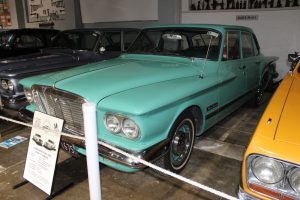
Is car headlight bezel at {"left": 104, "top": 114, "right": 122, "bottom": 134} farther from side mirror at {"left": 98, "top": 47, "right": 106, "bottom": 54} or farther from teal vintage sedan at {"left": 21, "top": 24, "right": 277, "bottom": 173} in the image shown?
side mirror at {"left": 98, "top": 47, "right": 106, "bottom": 54}

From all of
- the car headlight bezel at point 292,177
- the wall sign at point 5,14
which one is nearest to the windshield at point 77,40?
the car headlight bezel at point 292,177

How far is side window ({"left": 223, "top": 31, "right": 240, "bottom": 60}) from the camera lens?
395 cm

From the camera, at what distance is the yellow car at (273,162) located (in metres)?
1.74

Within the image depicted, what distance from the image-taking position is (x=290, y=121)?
2082 mm

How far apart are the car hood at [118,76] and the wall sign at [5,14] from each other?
12.9 meters

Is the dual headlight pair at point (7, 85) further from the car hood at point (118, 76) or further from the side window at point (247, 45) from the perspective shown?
the side window at point (247, 45)

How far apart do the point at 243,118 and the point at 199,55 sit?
200 cm

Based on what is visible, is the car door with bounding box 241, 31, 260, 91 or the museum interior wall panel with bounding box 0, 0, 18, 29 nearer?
the car door with bounding box 241, 31, 260, 91

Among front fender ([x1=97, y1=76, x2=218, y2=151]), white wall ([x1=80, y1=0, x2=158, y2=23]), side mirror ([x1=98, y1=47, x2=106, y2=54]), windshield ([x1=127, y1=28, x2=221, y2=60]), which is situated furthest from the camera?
white wall ([x1=80, y1=0, x2=158, y2=23])

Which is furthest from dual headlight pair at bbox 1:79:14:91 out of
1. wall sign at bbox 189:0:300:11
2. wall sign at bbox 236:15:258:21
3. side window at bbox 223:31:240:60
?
wall sign at bbox 236:15:258:21

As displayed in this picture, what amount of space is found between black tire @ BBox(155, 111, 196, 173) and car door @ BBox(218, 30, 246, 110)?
0.81 metres

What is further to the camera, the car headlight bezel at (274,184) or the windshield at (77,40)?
the windshield at (77,40)

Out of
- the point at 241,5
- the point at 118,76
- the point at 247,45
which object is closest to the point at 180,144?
the point at 118,76

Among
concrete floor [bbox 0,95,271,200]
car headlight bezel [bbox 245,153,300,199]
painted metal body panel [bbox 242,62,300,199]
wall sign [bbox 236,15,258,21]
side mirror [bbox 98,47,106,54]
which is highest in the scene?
wall sign [bbox 236,15,258,21]
